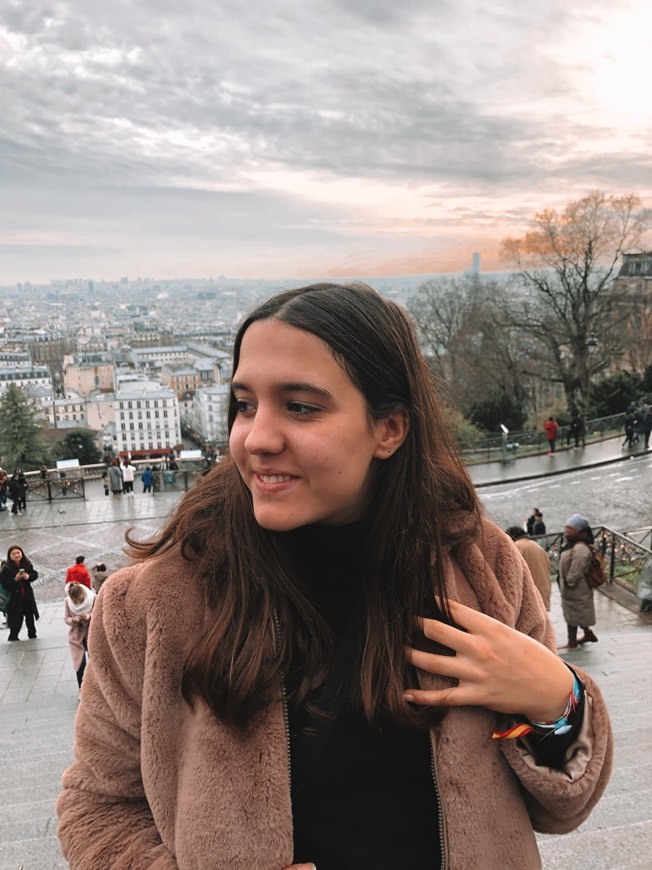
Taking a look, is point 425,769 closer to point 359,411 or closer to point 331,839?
point 331,839

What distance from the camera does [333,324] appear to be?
3.89 feet

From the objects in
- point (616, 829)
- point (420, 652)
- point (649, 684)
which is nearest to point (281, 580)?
point (420, 652)

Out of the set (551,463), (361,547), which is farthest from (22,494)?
(361,547)

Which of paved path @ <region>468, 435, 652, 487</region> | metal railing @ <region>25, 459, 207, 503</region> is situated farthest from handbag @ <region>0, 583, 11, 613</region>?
paved path @ <region>468, 435, 652, 487</region>

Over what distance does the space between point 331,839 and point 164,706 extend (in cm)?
37

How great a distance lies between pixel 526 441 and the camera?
67.9ft

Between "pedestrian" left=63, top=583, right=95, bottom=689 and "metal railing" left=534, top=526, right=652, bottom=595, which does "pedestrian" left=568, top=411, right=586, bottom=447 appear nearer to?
"metal railing" left=534, top=526, right=652, bottom=595

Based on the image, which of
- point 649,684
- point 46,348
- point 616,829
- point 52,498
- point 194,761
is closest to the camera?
point 194,761

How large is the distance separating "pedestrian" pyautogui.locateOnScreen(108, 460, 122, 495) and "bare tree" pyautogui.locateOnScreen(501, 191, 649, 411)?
1562cm

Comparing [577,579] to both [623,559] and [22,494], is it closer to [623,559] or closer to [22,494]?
[623,559]

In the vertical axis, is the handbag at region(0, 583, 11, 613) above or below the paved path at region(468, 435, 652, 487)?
above

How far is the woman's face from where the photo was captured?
115cm

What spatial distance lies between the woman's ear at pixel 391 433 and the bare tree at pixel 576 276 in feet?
76.2

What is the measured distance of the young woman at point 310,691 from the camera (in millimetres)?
1138
